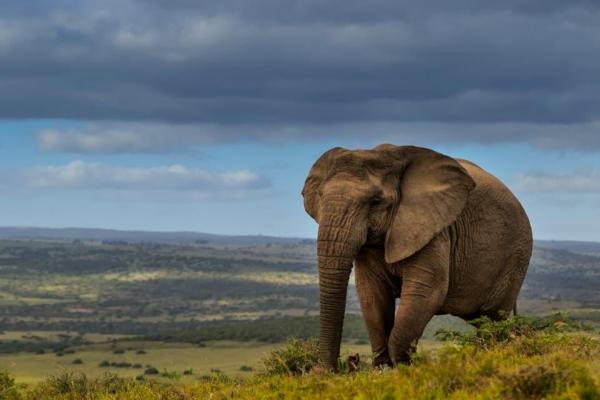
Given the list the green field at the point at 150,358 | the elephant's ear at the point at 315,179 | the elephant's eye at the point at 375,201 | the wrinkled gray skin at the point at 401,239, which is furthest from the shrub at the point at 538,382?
the green field at the point at 150,358

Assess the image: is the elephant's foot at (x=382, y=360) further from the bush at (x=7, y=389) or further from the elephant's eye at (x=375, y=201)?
the bush at (x=7, y=389)

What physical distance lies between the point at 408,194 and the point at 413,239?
0.95m

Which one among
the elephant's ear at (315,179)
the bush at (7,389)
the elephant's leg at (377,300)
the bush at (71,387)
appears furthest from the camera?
the bush at (7,389)

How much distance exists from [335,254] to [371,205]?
1038 mm

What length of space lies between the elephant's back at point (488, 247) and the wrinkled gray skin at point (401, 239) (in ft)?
0.08

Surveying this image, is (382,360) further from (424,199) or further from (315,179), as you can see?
(315,179)

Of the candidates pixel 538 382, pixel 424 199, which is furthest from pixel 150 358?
pixel 538 382

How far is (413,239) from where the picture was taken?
632 inches

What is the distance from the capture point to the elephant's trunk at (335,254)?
15.4 metres

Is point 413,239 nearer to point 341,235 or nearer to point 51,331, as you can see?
point 341,235

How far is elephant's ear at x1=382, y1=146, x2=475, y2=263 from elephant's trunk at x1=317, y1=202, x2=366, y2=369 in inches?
28.1

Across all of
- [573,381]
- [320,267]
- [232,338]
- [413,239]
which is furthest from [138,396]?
[232,338]

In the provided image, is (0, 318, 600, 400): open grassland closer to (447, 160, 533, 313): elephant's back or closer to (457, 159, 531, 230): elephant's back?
(447, 160, 533, 313): elephant's back

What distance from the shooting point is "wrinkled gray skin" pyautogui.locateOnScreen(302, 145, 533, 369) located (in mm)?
15617
